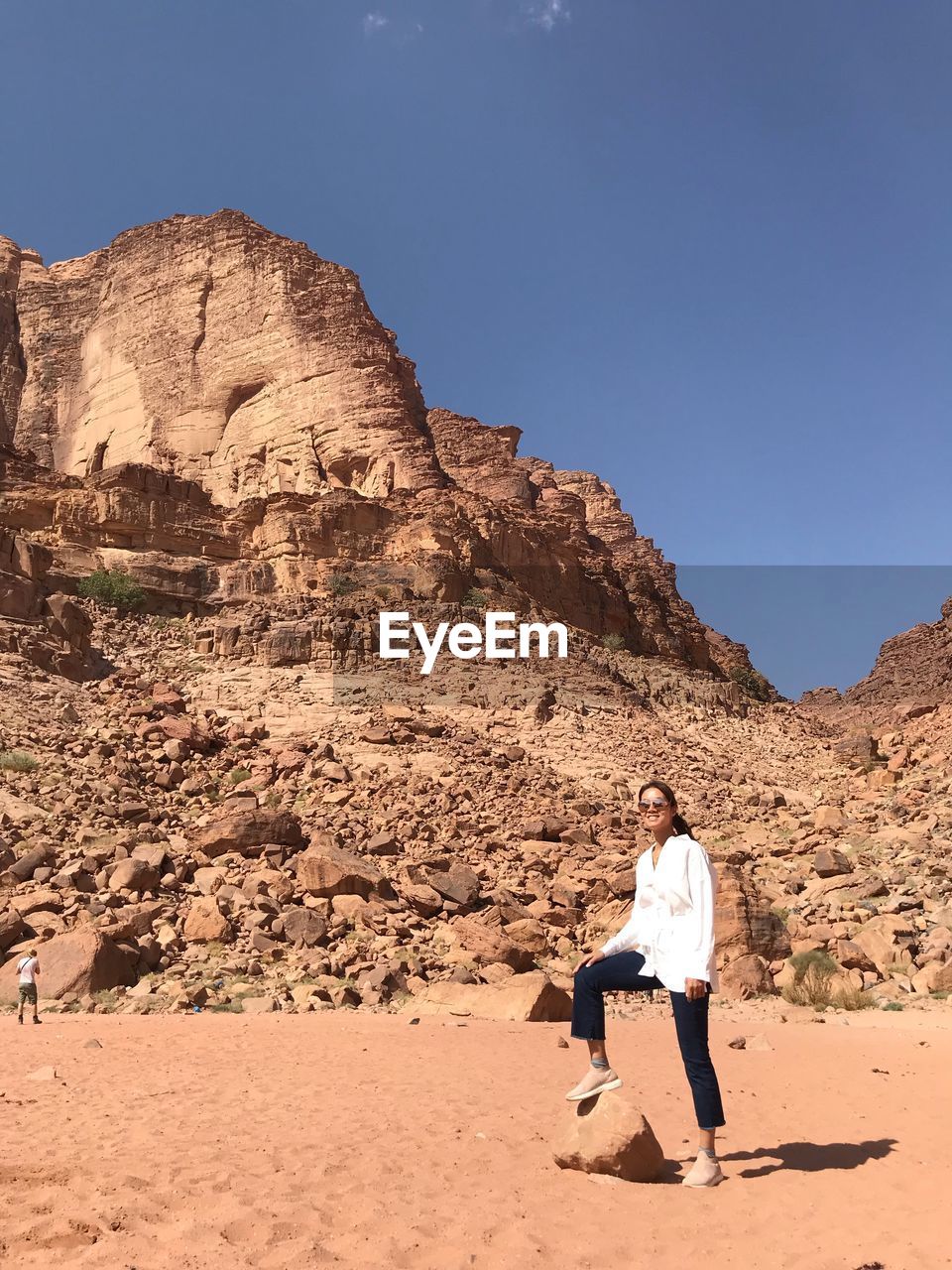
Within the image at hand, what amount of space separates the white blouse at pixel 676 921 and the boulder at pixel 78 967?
7264mm

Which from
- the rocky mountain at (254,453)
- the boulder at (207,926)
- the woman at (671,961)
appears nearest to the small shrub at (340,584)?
the rocky mountain at (254,453)

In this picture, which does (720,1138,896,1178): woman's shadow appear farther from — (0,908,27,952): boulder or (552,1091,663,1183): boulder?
(0,908,27,952): boulder

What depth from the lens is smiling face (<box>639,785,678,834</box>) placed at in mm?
4277

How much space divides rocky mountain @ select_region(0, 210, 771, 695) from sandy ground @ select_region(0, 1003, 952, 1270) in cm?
2556

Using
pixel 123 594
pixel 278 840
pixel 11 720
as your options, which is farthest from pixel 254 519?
pixel 278 840

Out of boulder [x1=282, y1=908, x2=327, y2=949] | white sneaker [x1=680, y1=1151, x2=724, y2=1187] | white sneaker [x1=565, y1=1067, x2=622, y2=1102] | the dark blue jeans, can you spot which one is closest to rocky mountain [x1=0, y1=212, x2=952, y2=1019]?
boulder [x1=282, y1=908, x2=327, y2=949]

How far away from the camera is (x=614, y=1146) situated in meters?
3.90

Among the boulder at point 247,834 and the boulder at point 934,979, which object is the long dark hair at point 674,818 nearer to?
the boulder at point 934,979

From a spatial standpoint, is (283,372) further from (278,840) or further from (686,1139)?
(686,1139)

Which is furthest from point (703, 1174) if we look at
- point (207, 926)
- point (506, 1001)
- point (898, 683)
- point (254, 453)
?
point (898, 683)

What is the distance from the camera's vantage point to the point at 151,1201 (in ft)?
10.9

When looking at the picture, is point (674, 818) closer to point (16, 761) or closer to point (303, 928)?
point (303, 928)

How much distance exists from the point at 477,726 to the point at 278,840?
10.5 metres

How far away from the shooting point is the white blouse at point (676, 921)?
392 centimetres
